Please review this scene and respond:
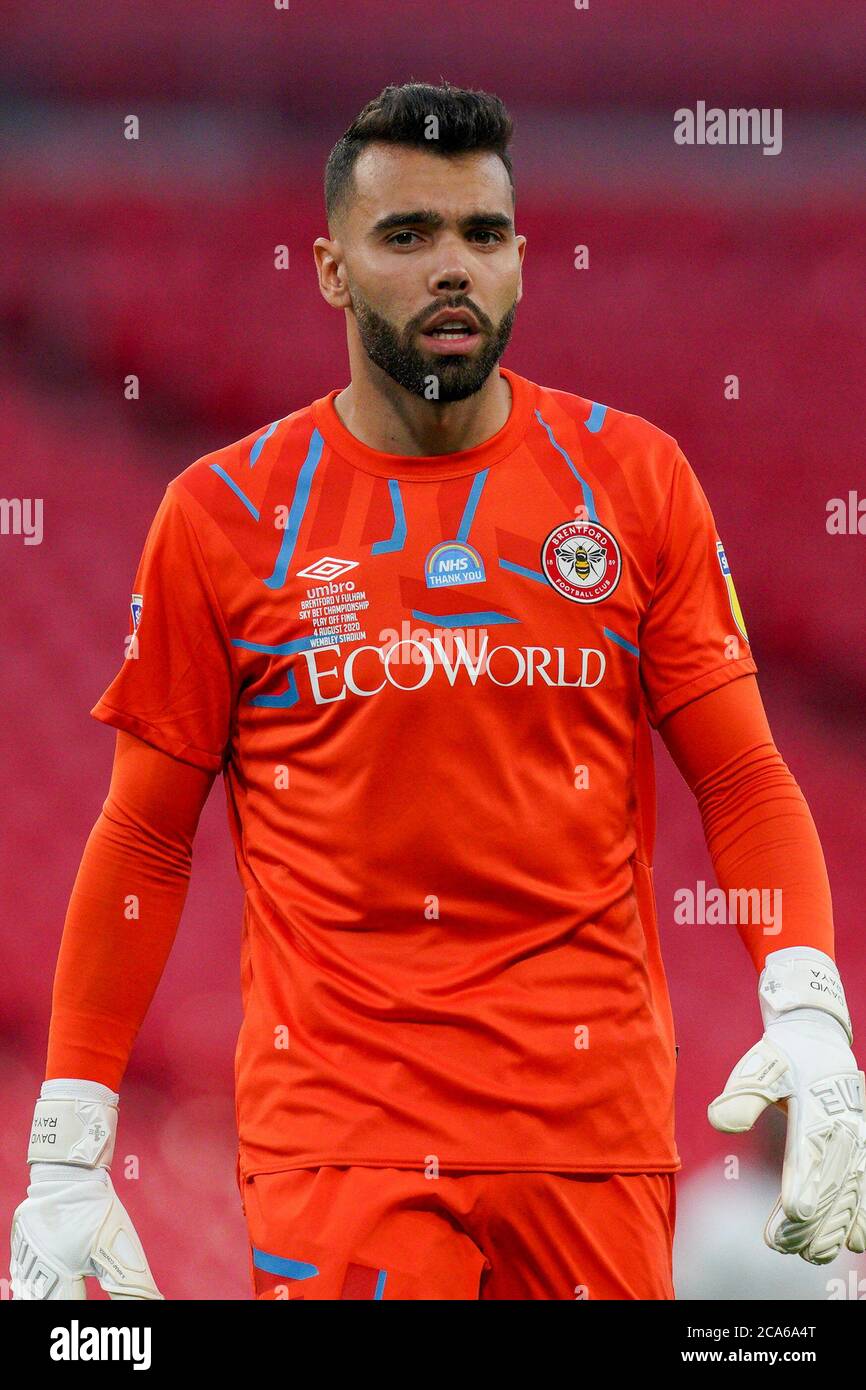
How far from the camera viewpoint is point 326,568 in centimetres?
244

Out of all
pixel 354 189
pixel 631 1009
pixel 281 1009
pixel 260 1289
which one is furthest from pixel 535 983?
pixel 354 189

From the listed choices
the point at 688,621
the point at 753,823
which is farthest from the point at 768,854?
the point at 688,621

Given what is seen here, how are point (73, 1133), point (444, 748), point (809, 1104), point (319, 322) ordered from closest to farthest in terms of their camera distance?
point (809, 1104)
point (444, 748)
point (73, 1133)
point (319, 322)

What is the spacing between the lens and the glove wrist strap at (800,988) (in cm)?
226

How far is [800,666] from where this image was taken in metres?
4.65

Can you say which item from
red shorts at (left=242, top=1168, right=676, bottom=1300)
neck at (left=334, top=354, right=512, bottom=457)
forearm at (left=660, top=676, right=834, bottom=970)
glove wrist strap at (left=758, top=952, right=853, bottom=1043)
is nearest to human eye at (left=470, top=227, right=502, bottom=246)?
neck at (left=334, top=354, right=512, bottom=457)

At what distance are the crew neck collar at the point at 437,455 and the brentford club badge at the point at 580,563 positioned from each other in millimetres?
132

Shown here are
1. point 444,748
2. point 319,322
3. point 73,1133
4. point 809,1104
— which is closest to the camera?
point 809,1104

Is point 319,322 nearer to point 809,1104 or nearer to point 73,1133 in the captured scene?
point 73,1133

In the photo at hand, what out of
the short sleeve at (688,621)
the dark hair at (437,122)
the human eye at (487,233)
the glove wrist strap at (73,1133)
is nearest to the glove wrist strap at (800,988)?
the short sleeve at (688,621)

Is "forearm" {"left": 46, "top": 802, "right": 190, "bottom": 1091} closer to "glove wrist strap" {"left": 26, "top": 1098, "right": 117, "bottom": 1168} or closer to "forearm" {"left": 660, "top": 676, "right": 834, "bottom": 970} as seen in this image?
"glove wrist strap" {"left": 26, "top": 1098, "right": 117, "bottom": 1168}

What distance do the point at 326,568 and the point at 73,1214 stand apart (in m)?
0.80

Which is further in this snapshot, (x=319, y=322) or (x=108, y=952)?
(x=319, y=322)

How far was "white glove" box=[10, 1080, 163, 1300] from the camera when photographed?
243 centimetres
